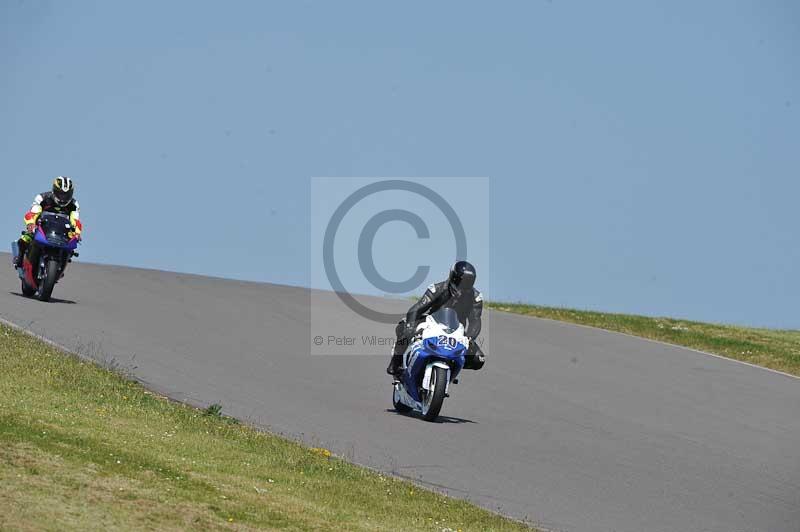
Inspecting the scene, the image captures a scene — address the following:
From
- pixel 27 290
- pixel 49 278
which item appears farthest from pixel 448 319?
pixel 27 290

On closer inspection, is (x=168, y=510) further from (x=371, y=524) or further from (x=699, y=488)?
(x=699, y=488)

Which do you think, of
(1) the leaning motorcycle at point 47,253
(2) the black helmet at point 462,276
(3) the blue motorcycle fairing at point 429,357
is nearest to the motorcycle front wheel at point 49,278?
(1) the leaning motorcycle at point 47,253

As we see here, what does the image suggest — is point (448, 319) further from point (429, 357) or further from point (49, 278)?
point (49, 278)

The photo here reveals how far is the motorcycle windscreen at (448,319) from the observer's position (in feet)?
53.2

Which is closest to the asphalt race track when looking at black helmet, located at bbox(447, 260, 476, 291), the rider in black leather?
the rider in black leather

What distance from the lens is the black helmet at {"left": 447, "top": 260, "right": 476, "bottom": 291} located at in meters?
16.2

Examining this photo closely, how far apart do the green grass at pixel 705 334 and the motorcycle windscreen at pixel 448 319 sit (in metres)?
13.2

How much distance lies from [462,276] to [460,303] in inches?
21.2

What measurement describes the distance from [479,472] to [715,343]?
59.8 ft

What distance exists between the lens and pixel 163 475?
10648mm

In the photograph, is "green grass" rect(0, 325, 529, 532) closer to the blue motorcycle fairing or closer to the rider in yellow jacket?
the blue motorcycle fairing

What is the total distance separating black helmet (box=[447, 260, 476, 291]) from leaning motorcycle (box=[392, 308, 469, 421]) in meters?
0.34

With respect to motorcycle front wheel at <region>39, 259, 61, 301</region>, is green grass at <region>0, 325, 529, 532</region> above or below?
below

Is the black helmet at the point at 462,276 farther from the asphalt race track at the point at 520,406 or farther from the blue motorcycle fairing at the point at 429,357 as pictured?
the asphalt race track at the point at 520,406
